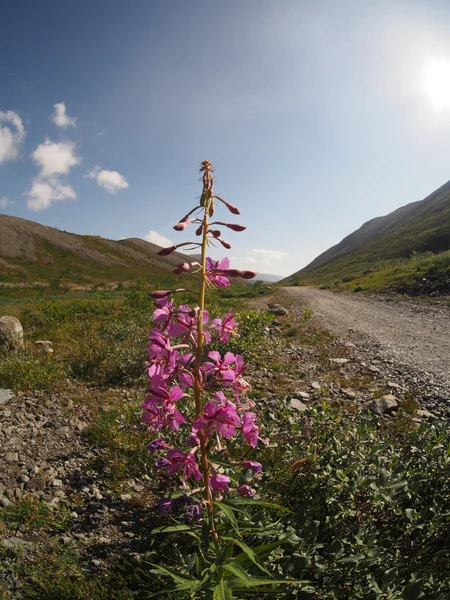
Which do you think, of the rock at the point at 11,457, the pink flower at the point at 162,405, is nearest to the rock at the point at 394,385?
the pink flower at the point at 162,405

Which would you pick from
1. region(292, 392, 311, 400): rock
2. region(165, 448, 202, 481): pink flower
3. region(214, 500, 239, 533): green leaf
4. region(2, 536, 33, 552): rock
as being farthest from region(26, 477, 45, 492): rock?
region(292, 392, 311, 400): rock

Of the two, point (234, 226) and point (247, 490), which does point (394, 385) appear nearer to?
point (247, 490)

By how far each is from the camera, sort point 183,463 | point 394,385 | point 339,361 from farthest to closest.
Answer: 1. point 339,361
2. point 394,385
3. point 183,463

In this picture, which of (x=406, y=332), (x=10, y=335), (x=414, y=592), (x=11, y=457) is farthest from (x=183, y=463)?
(x=406, y=332)

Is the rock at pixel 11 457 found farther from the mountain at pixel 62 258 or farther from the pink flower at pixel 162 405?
the mountain at pixel 62 258

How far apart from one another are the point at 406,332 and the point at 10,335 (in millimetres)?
13598

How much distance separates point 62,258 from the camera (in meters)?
66.2

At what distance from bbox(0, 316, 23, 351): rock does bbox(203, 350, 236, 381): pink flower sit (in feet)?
26.8

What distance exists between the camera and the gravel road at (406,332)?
8.42 meters

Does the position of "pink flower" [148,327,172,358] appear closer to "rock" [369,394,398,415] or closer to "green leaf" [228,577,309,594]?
"green leaf" [228,577,309,594]

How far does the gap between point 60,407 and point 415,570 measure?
18.5 feet

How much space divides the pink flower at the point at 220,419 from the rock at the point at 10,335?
8.27 meters

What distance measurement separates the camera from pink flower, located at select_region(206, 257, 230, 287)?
2574mm

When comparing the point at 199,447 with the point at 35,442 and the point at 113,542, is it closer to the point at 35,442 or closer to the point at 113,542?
the point at 113,542
